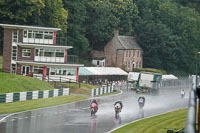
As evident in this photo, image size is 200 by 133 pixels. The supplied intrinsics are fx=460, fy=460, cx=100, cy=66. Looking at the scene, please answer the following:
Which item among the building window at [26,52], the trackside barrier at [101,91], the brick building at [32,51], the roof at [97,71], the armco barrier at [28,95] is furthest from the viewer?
the roof at [97,71]

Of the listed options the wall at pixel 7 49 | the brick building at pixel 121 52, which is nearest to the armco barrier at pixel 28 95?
the wall at pixel 7 49

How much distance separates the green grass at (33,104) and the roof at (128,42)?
58.4 m

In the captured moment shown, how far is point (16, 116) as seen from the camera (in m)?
32.7

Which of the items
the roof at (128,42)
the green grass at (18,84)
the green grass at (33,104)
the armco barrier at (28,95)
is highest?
the roof at (128,42)

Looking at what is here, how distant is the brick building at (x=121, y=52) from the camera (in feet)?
356

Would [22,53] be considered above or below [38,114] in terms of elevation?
above

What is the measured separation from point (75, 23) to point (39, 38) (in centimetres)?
3224

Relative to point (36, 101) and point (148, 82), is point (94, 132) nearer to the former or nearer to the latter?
point (36, 101)

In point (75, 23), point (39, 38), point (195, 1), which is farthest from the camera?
point (195, 1)

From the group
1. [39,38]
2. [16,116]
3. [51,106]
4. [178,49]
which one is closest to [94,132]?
[16,116]

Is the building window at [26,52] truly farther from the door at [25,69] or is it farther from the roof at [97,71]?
the roof at [97,71]

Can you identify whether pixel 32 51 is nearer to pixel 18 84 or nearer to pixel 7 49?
pixel 7 49

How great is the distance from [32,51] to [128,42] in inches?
1847

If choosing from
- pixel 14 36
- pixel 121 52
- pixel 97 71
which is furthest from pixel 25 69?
pixel 121 52
